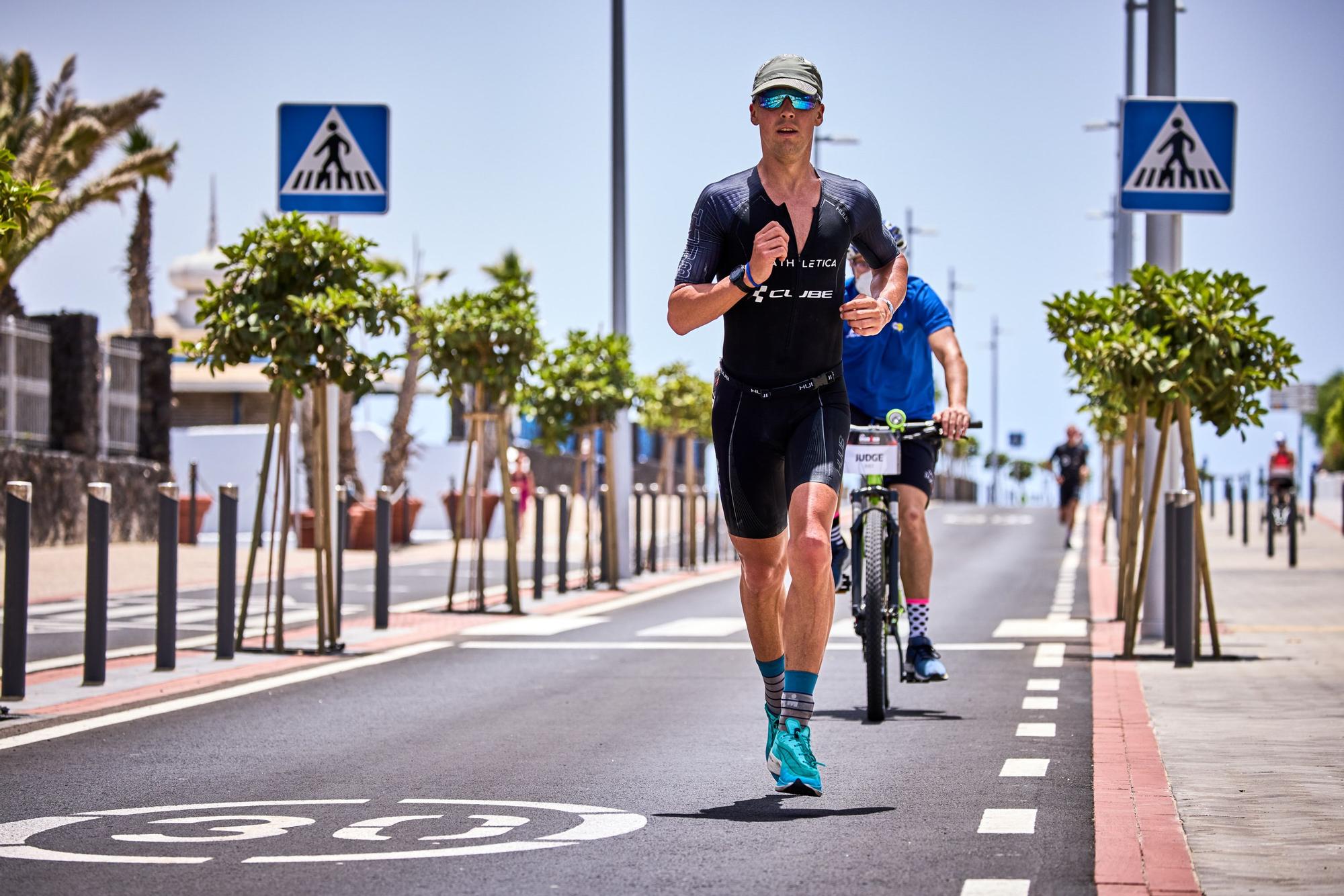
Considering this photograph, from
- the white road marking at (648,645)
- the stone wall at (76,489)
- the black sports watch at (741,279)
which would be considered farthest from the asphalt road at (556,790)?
the stone wall at (76,489)

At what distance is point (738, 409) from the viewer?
254 inches

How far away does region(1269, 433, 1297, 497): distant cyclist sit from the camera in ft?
110

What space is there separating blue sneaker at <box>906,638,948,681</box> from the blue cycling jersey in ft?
3.64

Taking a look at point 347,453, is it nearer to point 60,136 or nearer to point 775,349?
point 60,136

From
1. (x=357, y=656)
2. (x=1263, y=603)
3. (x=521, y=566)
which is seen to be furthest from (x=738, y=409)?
(x=521, y=566)

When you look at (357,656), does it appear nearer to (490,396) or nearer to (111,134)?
(490,396)

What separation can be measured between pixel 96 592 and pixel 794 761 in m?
4.90

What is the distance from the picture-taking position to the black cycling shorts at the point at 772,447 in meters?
6.35

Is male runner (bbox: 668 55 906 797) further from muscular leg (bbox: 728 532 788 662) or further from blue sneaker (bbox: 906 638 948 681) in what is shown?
blue sneaker (bbox: 906 638 948 681)

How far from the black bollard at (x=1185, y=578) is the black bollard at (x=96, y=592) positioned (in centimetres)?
577

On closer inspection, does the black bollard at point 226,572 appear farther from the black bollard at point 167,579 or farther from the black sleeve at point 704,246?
the black sleeve at point 704,246

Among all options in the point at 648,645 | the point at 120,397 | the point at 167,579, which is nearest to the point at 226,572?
the point at 167,579

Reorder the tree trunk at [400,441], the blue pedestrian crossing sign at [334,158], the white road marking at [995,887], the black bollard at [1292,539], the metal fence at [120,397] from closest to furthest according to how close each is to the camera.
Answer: the white road marking at [995,887] → the blue pedestrian crossing sign at [334,158] → the black bollard at [1292,539] → the metal fence at [120,397] → the tree trunk at [400,441]

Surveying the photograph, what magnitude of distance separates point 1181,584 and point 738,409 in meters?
5.35
